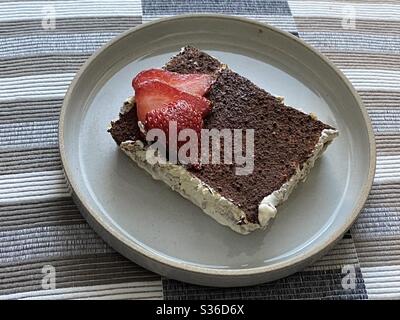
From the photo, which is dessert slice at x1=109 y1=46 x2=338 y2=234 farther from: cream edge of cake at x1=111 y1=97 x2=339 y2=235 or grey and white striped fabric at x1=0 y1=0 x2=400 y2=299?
grey and white striped fabric at x1=0 y1=0 x2=400 y2=299

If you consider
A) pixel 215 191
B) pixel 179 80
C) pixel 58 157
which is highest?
pixel 179 80

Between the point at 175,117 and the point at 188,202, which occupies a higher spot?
the point at 175,117

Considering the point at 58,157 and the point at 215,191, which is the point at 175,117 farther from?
the point at 58,157

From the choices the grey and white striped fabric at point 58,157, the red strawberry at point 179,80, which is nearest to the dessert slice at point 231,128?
the red strawberry at point 179,80

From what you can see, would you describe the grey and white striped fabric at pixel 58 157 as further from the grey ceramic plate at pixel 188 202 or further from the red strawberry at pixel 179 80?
the red strawberry at pixel 179 80

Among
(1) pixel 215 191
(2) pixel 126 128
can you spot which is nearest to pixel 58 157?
(2) pixel 126 128
